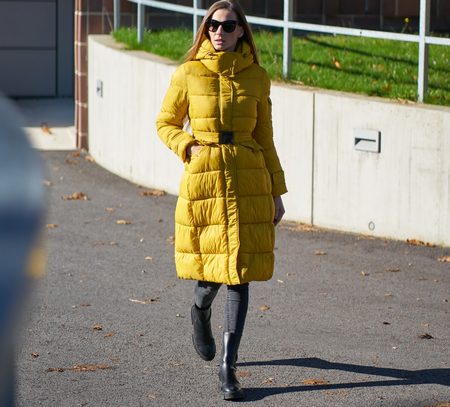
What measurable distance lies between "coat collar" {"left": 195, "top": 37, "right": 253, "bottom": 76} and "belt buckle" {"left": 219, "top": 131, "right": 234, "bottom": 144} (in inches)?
10.3

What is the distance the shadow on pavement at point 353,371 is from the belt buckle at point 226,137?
3.64ft

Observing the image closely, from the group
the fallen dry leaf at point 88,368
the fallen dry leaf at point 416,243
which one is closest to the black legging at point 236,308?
the fallen dry leaf at point 88,368

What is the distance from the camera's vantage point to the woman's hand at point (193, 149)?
202 inches

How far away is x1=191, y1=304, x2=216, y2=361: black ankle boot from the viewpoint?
5.32 meters

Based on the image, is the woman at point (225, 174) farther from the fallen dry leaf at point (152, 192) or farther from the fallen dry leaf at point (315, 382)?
the fallen dry leaf at point (152, 192)

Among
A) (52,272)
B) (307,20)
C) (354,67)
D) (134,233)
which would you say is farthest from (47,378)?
(307,20)

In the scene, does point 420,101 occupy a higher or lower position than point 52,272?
higher

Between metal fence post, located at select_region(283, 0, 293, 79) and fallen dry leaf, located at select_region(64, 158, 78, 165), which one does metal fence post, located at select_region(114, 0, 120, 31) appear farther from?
metal fence post, located at select_region(283, 0, 293, 79)

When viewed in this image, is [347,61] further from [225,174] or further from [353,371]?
[225,174]

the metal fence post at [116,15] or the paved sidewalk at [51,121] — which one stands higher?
the metal fence post at [116,15]

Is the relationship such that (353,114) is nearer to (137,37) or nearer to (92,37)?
(137,37)

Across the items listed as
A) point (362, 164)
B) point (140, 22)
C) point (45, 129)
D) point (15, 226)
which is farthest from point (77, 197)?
point (15, 226)

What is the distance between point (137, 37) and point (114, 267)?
5.62 metres

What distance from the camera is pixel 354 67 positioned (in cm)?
1099
